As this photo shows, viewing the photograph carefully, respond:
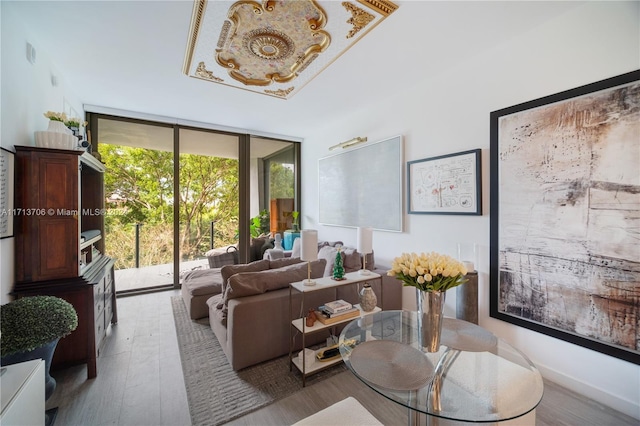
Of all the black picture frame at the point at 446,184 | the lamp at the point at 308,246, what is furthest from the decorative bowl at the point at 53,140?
the black picture frame at the point at 446,184

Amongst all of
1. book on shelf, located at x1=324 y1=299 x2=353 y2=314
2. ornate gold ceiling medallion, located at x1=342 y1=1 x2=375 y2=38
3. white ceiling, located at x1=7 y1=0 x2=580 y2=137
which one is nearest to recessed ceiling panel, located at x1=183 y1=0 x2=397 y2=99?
ornate gold ceiling medallion, located at x1=342 y1=1 x2=375 y2=38

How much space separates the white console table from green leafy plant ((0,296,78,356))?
0.79 feet

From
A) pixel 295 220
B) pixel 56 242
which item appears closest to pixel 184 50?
pixel 56 242

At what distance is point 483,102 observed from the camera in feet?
7.79

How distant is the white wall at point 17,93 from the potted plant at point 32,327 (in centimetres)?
37

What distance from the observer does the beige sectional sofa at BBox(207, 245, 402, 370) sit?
2.09 metres

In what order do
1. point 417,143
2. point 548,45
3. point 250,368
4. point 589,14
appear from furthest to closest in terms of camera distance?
point 417,143 < point 250,368 < point 548,45 < point 589,14

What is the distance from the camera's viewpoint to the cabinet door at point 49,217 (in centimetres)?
186

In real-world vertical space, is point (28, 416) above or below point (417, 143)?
below

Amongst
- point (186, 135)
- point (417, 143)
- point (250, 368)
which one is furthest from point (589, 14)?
point (186, 135)

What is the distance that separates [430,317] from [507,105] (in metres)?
2.04

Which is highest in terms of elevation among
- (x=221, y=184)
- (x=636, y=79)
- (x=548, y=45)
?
(x=548, y=45)

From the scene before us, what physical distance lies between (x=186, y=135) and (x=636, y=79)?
5142mm

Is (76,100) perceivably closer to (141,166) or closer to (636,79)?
(141,166)
